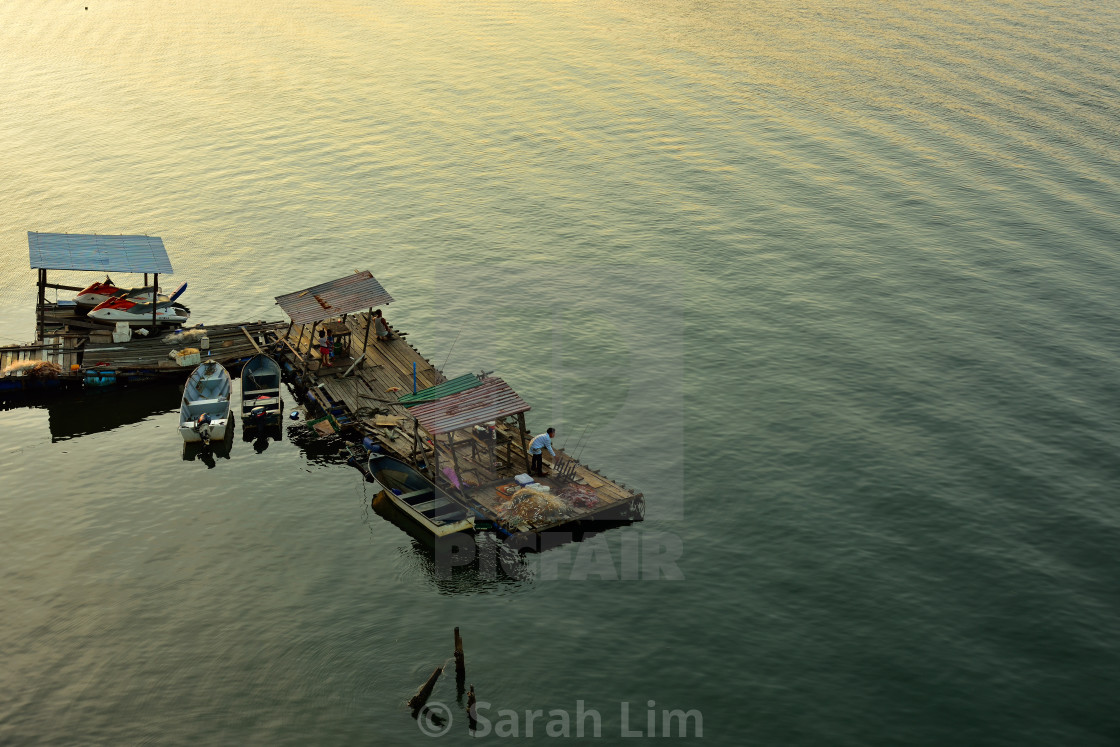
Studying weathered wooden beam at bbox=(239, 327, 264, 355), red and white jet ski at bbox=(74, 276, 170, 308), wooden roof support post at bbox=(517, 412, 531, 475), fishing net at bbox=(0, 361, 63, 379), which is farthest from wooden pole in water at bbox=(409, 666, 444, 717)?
red and white jet ski at bbox=(74, 276, 170, 308)

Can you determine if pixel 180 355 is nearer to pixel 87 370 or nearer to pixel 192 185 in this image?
pixel 87 370

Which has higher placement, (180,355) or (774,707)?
(180,355)

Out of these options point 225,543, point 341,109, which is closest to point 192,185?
point 341,109

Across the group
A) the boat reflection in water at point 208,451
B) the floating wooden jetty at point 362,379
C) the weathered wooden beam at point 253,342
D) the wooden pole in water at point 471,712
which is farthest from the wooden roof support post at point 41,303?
the wooden pole in water at point 471,712

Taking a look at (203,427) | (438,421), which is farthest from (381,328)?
(438,421)

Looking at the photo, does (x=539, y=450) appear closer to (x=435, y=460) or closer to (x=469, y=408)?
(x=469, y=408)

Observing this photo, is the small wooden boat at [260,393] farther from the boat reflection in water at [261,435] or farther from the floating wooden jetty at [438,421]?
the floating wooden jetty at [438,421]
